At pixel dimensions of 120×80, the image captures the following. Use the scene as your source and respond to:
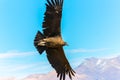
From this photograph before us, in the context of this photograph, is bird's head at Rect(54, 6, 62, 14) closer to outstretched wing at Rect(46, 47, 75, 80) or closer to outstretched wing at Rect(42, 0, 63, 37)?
outstretched wing at Rect(42, 0, 63, 37)

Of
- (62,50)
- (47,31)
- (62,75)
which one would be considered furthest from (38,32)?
(62,75)

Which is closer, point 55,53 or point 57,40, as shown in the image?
point 57,40

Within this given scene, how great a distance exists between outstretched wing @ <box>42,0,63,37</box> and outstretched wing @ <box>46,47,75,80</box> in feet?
6.30

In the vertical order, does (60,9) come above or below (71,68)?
above

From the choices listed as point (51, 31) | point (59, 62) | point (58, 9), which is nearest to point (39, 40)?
point (51, 31)

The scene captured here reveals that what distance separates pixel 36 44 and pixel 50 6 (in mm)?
2999

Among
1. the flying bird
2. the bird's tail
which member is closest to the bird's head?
the flying bird

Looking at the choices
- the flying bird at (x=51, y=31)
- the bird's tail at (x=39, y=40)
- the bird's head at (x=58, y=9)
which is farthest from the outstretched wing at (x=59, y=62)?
the bird's head at (x=58, y=9)

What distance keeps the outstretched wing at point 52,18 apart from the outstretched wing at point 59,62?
192cm

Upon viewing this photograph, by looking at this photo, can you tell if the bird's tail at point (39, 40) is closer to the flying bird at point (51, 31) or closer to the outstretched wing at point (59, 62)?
the flying bird at point (51, 31)

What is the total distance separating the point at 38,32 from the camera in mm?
31875

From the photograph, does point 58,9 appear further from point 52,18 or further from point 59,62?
point 59,62

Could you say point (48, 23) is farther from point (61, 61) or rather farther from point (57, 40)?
point (61, 61)

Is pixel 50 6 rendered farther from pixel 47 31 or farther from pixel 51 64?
pixel 51 64
